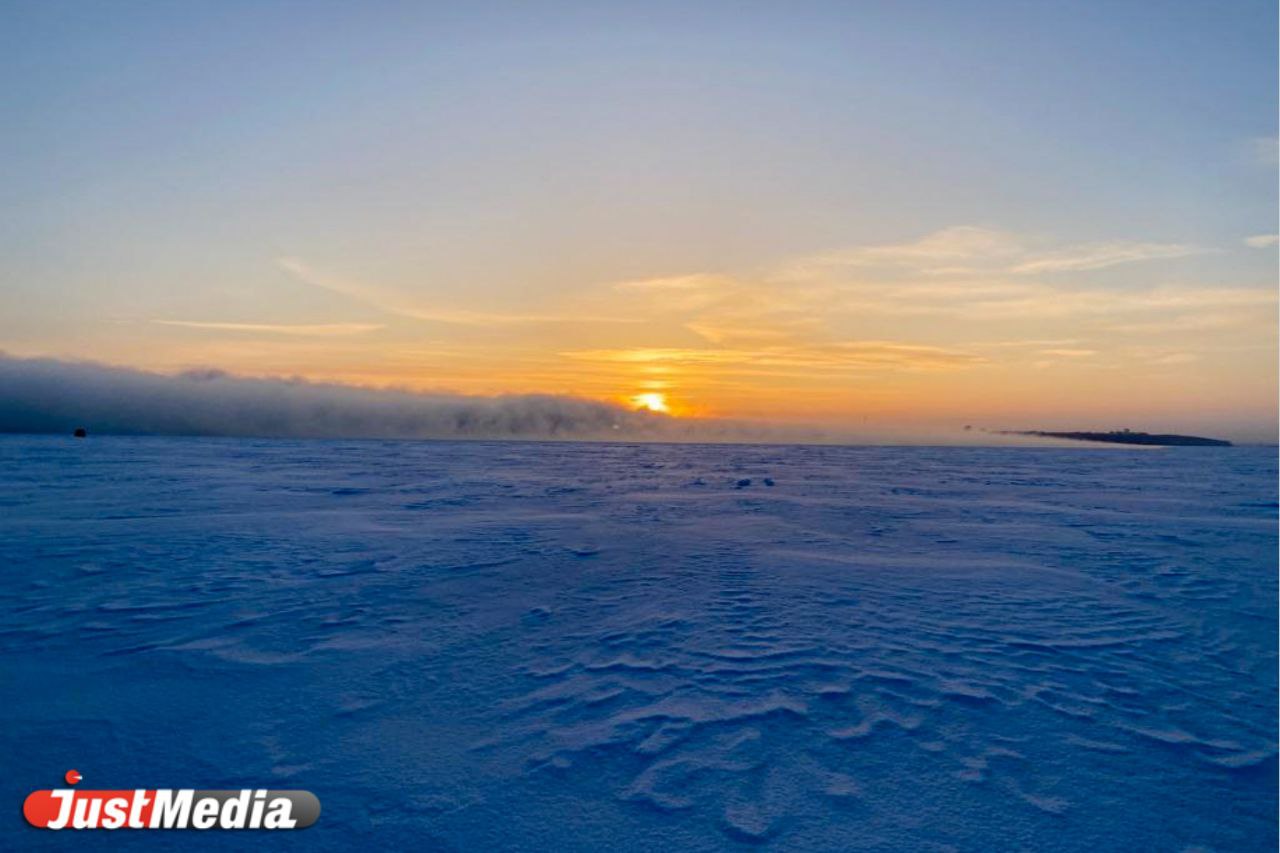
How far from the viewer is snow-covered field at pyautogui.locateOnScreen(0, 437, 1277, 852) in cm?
330

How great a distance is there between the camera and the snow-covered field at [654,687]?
330cm

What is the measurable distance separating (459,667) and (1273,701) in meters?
6.18

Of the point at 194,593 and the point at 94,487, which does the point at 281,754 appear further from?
the point at 94,487

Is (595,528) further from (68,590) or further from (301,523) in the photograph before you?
(68,590)

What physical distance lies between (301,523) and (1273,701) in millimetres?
13420

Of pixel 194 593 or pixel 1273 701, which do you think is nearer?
pixel 1273 701

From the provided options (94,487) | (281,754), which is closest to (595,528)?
(281,754)

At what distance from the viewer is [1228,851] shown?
307 cm

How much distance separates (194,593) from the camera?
7160 mm

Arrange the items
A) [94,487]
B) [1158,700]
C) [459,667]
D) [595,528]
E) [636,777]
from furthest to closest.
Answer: [94,487]
[595,528]
[459,667]
[1158,700]
[636,777]

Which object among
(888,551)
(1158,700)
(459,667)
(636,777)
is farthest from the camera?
(888,551)

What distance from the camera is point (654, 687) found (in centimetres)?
478

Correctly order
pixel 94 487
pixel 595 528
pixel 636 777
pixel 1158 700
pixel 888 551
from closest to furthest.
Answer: pixel 636 777 < pixel 1158 700 < pixel 888 551 < pixel 595 528 < pixel 94 487

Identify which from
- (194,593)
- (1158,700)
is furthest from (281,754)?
(1158,700)
